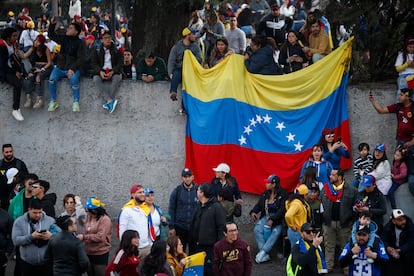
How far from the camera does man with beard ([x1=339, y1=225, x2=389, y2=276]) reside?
13375mm

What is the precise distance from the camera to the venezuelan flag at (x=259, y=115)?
17.2m

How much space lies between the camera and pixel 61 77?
1822 centimetres

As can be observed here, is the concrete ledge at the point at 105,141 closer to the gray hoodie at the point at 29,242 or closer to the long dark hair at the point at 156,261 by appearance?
the gray hoodie at the point at 29,242

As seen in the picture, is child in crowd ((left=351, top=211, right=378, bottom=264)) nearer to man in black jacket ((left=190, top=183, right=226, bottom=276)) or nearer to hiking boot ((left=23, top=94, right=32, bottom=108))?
man in black jacket ((left=190, top=183, right=226, bottom=276))

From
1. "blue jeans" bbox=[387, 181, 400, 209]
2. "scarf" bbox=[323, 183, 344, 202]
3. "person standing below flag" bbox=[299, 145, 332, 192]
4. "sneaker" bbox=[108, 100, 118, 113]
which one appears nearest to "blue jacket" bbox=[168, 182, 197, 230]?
"scarf" bbox=[323, 183, 344, 202]

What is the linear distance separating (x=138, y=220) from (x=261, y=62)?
5.12 meters

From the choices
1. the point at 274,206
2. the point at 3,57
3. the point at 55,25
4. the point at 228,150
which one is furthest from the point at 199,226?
the point at 55,25

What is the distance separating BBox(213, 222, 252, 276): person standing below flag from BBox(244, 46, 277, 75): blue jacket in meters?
5.49

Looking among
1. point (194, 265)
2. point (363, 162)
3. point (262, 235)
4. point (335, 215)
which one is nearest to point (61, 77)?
point (262, 235)

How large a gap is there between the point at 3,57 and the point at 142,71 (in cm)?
→ 260

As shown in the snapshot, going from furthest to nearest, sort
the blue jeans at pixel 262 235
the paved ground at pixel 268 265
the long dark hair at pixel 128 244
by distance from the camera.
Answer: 1. the blue jeans at pixel 262 235
2. the paved ground at pixel 268 265
3. the long dark hair at pixel 128 244

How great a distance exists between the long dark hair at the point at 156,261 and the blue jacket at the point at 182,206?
3.21m

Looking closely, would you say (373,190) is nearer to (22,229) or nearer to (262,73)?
(262,73)

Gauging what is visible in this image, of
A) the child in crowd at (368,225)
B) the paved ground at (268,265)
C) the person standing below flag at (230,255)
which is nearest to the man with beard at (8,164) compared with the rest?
the paved ground at (268,265)
